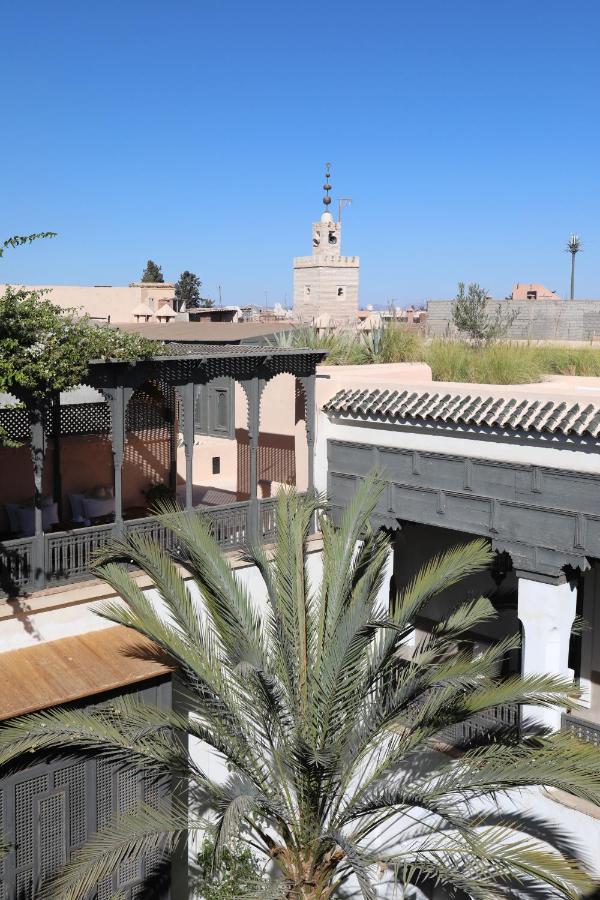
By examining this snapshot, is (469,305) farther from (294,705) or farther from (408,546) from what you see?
(294,705)

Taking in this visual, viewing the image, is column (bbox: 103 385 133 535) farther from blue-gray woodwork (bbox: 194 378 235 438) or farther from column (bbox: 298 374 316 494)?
blue-gray woodwork (bbox: 194 378 235 438)

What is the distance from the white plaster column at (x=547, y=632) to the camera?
915 centimetres

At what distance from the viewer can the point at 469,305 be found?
24.0 m

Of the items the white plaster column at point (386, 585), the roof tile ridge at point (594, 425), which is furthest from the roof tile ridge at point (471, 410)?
the white plaster column at point (386, 585)

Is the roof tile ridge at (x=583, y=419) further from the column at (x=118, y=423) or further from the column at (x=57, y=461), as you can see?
the column at (x=57, y=461)

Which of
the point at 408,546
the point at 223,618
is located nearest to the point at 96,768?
the point at 223,618

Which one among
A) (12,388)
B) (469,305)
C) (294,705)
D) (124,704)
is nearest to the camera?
(294,705)

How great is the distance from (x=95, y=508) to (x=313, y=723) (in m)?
6.84

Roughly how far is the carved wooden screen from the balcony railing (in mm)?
1448

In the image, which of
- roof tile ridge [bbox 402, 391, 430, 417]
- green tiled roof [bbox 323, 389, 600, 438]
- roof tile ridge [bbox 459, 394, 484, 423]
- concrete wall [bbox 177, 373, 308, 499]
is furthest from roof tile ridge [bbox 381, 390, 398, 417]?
concrete wall [bbox 177, 373, 308, 499]

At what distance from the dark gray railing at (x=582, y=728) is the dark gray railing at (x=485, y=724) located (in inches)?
19.6

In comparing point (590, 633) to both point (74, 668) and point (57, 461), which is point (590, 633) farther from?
point (57, 461)

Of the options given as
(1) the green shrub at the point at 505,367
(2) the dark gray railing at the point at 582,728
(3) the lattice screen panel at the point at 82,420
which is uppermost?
(1) the green shrub at the point at 505,367

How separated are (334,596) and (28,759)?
10.6 feet
